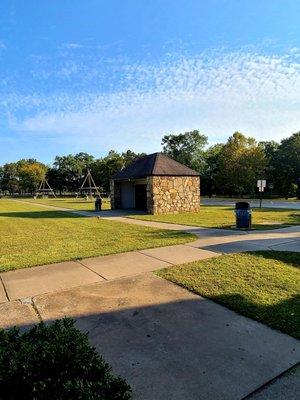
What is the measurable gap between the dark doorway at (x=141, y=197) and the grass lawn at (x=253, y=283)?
1648cm

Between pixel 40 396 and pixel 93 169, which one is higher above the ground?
pixel 93 169

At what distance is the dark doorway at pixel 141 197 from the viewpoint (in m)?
24.3

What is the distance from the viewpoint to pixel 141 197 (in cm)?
2505

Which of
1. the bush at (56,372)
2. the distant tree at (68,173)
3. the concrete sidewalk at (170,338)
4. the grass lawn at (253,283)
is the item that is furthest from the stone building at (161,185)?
the distant tree at (68,173)

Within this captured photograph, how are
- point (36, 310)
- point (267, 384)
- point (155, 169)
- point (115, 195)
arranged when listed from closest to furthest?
point (267, 384) → point (36, 310) → point (155, 169) → point (115, 195)

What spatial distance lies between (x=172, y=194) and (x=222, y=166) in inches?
1157

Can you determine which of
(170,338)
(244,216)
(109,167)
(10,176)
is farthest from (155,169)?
(10,176)

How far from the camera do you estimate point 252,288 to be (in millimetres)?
5551

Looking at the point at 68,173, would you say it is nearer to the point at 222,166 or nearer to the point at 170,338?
the point at 222,166

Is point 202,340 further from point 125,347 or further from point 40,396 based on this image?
point 40,396

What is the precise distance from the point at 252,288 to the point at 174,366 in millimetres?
2651

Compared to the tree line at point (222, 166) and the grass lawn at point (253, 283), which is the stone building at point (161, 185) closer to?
the grass lawn at point (253, 283)

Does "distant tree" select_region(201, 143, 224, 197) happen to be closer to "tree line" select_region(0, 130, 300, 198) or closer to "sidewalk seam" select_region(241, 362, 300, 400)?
"tree line" select_region(0, 130, 300, 198)

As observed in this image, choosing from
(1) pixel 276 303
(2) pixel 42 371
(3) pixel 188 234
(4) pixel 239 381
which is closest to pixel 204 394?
(4) pixel 239 381
